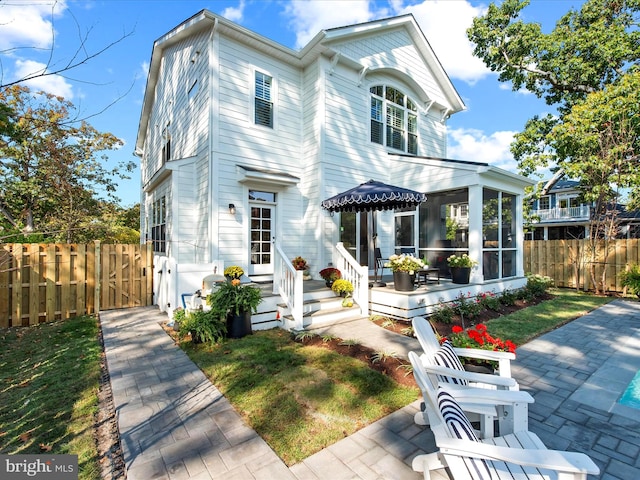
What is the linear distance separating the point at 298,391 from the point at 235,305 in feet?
7.58

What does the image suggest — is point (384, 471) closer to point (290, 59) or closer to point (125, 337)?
point (125, 337)

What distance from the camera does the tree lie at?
12.5 m

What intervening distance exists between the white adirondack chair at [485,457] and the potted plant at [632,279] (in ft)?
36.1

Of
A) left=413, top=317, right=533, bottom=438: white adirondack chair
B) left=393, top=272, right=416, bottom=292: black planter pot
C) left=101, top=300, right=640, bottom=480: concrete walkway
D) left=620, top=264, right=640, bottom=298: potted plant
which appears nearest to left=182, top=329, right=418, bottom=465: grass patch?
left=101, top=300, right=640, bottom=480: concrete walkway

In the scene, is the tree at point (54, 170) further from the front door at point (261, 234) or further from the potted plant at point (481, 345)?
the potted plant at point (481, 345)

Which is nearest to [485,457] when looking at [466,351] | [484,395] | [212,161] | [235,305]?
[484,395]

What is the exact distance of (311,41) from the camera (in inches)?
325

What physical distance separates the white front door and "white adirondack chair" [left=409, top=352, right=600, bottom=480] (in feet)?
22.2

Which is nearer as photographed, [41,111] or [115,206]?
[41,111]

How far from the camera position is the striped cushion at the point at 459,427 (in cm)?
170

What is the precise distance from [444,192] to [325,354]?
663 cm

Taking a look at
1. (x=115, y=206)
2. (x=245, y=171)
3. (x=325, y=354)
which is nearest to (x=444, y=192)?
(x=245, y=171)

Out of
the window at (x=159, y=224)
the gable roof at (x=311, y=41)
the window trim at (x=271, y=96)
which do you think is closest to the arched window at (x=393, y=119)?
the gable roof at (x=311, y=41)

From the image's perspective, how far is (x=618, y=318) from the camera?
23.1 feet
